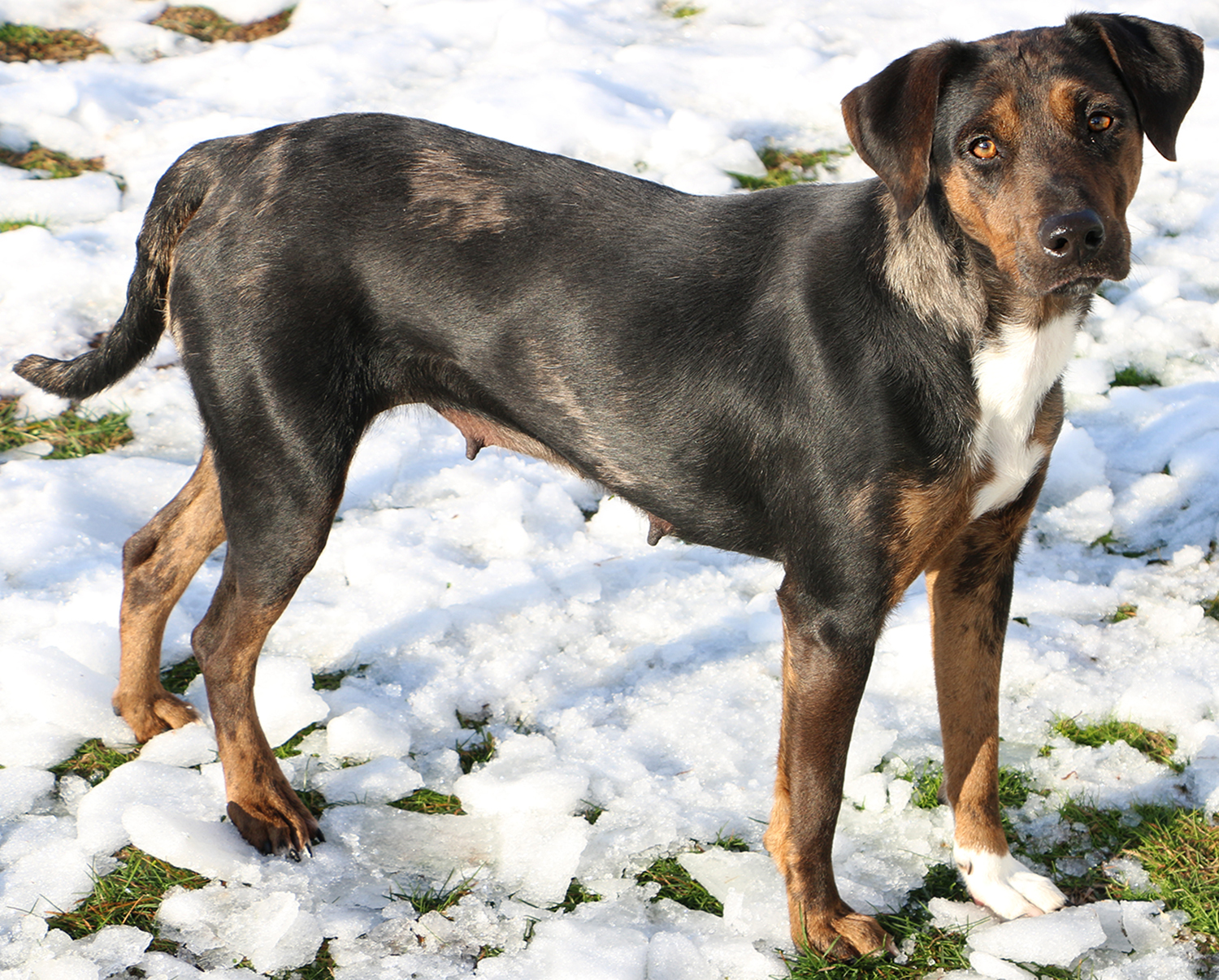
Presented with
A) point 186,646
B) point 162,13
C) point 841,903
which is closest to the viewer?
point 841,903

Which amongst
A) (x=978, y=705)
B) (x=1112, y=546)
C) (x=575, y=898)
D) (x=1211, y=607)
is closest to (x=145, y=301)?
(x=575, y=898)

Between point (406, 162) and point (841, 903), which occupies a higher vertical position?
point (406, 162)

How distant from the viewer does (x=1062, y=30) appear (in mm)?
2676

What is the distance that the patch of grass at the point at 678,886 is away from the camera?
3.01m

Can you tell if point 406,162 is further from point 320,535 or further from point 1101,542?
point 1101,542

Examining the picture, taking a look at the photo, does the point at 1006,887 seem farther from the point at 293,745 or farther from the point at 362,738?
the point at 293,745

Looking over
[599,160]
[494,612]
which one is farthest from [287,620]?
[599,160]

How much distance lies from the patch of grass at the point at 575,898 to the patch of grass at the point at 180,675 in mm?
1471

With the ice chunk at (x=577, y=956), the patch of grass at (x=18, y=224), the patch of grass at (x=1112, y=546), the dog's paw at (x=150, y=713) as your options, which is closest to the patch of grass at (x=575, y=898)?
the ice chunk at (x=577, y=956)

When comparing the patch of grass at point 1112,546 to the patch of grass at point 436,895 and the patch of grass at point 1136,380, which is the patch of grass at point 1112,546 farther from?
the patch of grass at point 436,895

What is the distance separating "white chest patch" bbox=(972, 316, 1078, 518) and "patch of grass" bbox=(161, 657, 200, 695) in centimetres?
250

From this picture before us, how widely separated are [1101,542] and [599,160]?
3417 mm

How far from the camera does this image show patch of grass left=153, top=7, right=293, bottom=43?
779 cm

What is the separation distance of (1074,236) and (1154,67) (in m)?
0.59
